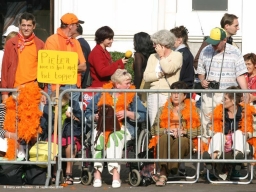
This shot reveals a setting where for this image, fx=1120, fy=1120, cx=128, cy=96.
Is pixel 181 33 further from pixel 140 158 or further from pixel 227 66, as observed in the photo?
pixel 140 158

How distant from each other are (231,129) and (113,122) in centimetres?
146

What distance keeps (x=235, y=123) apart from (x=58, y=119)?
2.17 m

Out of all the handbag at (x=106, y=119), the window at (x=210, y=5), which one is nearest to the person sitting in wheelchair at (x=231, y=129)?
the handbag at (x=106, y=119)

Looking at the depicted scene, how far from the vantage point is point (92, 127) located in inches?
544

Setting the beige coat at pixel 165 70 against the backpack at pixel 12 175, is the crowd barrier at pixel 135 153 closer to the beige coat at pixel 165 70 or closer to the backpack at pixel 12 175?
the backpack at pixel 12 175

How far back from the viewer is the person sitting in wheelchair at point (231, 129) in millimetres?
13727

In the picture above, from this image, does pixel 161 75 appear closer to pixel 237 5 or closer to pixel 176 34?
pixel 176 34

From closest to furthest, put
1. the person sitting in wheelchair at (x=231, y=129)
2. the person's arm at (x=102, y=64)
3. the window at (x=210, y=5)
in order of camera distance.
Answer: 1. the person sitting in wheelchair at (x=231, y=129)
2. the person's arm at (x=102, y=64)
3. the window at (x=210, y=5)

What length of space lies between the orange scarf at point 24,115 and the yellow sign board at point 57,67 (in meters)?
0.19

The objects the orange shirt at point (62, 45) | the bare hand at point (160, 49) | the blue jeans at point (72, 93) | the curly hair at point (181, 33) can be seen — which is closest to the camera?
the blue jeans at point (72, 93)

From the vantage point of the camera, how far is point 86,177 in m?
13.9

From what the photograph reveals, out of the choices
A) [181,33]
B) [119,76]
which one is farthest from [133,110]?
[181,33]

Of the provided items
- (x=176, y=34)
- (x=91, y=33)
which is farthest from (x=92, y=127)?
(x=91, y=33)

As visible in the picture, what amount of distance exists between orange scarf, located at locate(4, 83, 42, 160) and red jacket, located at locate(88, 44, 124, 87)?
1427 millimetres
